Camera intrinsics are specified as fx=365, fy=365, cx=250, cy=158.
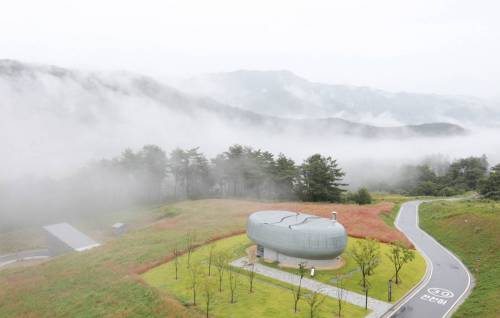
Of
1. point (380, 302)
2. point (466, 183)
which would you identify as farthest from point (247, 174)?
point (466, 183)

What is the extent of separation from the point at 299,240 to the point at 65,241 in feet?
126

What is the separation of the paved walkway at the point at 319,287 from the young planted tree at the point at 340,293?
0.26 meters

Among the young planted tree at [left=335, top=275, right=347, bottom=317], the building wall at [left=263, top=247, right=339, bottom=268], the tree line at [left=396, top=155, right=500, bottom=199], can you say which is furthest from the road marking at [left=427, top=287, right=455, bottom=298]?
the tree line at [left=396, top=155, right=500, bottom=199]

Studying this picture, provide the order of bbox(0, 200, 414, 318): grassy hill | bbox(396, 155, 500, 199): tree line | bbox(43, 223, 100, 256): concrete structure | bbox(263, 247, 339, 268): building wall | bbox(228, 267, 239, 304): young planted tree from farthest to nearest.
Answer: bbox(396, 155, 500, 199): tree line
bbox(43, 223, 100, 256): concrete structure
bbox(263, 247, 339, 268): building wall
bbox(0, 200, 414, 318): grassy hill
bbox(228, 267, 239, 304): young planted tree

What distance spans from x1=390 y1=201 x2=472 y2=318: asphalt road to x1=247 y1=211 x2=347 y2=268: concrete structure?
8521mm

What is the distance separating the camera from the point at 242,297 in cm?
3092

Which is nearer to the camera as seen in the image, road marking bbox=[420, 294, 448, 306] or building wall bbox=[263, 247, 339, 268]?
road marking bbox=[420, 294, 448, 306]

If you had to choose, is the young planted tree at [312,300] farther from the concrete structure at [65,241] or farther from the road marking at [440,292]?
the concrete structure at [65,241]

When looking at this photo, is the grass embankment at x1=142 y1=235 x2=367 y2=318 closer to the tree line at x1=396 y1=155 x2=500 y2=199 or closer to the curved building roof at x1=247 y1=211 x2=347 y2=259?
the curved building roof at x1=247 y1=211 x2=347 y2=259

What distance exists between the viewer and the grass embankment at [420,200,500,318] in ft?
94.6

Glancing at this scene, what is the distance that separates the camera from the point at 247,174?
336 ft

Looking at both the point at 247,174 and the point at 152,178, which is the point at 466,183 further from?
the point at 152,178

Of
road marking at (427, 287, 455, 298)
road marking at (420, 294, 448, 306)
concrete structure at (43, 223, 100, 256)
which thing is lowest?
concrete structure at (43, 223, 100, 256)

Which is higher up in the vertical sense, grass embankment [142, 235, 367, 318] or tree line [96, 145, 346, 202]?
tree line [96, 145, 346, 202]
